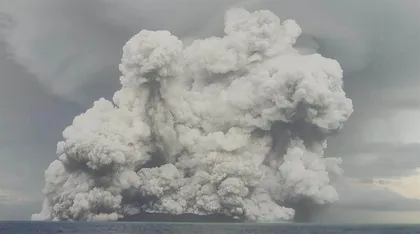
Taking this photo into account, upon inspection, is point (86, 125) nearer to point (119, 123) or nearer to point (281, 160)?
point (119, 123)

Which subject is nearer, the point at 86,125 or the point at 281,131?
the point at 86,125

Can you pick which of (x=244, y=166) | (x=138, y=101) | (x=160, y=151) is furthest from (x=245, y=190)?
(x=138, y=101)

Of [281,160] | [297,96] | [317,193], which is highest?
[297,96]

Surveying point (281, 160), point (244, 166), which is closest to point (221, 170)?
point (244, 166)

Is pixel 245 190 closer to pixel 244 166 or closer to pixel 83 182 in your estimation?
pixel 244 166

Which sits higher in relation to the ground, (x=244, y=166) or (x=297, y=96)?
(x=297, y=96)

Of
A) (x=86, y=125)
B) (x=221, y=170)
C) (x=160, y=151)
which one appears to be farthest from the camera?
(x=160, y=151)

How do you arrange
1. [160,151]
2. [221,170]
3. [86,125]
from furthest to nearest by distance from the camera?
1. [160,151]
2. [221,170]
3. [86,125]

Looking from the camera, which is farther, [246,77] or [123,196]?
[123,196]

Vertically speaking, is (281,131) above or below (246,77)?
below
